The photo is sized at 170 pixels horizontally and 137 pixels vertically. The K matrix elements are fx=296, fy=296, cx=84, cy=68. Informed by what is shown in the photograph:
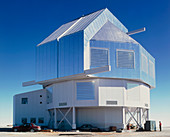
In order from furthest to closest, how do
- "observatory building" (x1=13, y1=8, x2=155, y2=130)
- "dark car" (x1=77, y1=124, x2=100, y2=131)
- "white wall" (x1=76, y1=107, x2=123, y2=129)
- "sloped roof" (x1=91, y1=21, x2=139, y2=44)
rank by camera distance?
"white wall" (x1=76, y1=107, x2=123, y2=129) < "sloped roof" (x1=91, y1=21, x2=139, y2=44) < "dark car" (x1=77, y1=124, x2=100, y2=131) < "observatory building" (x1=13, y1=8, x2=155, y2=130)

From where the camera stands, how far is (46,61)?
53.3 meters

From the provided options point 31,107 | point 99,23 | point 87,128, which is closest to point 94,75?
point 87,128

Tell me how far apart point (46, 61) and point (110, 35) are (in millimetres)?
12378

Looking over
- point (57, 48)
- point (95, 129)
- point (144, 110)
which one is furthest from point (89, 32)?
point (144, 110)

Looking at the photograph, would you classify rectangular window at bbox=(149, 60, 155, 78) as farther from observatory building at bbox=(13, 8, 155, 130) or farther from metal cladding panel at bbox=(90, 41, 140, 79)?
metal cladding panel at bbox=(90, 41, 140, 79)

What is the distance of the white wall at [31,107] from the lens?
2372 inches

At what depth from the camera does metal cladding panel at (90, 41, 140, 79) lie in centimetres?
4878

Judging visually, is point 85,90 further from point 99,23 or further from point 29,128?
point 99,23

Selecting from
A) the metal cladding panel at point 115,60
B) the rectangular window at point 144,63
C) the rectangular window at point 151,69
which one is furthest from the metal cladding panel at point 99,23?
the rectangular window at point 151,69

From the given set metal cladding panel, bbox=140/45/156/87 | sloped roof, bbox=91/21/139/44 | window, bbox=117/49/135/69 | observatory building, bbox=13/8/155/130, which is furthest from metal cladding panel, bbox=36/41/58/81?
metal cladding panel, bbox=140/45/156/87

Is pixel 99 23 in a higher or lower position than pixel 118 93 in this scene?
higher

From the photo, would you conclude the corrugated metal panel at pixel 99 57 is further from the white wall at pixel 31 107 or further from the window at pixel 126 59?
the white wall at pixel 31 107

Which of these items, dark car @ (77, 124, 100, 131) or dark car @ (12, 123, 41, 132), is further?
dark car @ (77, 124, 100, 131)

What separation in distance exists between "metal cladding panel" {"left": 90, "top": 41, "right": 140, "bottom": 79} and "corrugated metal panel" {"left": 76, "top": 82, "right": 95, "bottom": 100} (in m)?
2.56
